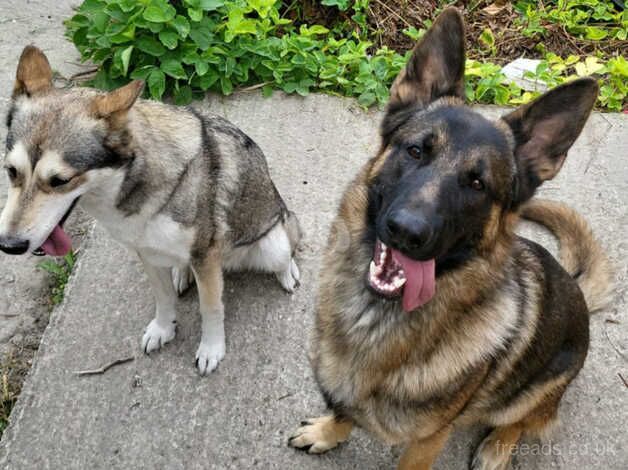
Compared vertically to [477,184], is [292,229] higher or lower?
lower

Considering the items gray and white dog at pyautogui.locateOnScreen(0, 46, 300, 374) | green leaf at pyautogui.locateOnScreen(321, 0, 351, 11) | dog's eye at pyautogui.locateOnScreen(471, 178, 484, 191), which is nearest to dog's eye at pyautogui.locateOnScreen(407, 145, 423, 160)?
dog's eye at pyautogui.locateOnScreen(471, 178, 484, 191)

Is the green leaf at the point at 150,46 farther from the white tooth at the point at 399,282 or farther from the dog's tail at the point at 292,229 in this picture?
the white tooth at the point at 399,282

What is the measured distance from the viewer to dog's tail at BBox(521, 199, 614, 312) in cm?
299

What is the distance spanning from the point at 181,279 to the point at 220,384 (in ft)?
2.39

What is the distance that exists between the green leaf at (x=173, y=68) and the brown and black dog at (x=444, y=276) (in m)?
2.57

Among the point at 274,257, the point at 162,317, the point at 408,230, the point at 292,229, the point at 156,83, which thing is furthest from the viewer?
the point at 156,83

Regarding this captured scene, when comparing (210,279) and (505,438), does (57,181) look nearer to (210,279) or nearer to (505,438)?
(210,279)

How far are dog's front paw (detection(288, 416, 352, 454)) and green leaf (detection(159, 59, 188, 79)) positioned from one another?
2912 millimetres

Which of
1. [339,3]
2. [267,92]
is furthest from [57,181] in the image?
[339,3]

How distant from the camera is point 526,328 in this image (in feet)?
7.54

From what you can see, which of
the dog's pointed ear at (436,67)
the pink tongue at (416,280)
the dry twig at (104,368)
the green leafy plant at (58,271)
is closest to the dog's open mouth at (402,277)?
the pink tongue at (416,280)

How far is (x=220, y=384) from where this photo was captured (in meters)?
3.01

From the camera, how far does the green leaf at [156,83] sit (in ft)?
13.9

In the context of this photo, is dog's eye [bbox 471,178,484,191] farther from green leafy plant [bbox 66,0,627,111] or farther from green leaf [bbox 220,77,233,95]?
green leaf [bbox 220,77,233,95]
